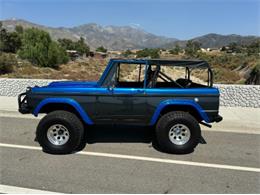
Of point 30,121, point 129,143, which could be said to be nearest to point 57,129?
point 129,143

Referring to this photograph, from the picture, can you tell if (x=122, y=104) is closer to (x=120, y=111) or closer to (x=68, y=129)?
(x=120, y=111)

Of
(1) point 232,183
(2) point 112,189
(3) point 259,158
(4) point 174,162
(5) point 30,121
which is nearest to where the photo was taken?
(2) point 112,189

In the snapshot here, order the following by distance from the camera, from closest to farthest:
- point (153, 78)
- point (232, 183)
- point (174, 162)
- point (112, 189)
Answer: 1. point (112, 189)
2. point (232, 183)
3. point (174, 162)
4. point (153, 78)

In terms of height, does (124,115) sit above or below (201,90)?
below

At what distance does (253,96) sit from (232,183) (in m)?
6.63

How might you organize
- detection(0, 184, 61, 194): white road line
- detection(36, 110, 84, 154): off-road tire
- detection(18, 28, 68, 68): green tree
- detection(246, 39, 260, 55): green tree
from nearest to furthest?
detection(0, 184, 61, 194): white road line
detection(36, 110, 84, 154): off-road tire
detection(18, 28, 68, 68): green tree
detection(246, 39, 260, 55): green tree

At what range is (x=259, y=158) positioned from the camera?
531 centimetres

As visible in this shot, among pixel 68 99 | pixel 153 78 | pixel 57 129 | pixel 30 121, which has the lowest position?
pixel 30 121

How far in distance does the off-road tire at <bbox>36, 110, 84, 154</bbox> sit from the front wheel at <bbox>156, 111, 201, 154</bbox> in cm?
163

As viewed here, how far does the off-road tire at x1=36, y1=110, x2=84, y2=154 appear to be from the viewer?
5.31 metres

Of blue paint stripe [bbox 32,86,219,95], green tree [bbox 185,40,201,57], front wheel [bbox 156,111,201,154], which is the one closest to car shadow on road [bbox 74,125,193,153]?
front wheel [bbox 156,111,201,154]

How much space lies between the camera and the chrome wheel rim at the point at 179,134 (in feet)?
17.8

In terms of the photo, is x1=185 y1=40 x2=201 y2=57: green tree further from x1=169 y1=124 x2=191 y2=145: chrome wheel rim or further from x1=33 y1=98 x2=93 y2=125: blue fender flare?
x1=33 y1=98 x2=93 y2=125: blue fender flare

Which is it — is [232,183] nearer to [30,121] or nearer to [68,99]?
[68,99]
